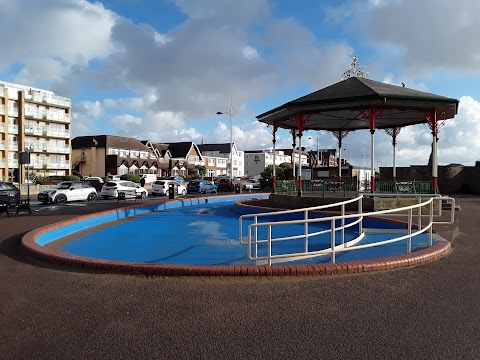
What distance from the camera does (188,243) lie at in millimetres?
11320

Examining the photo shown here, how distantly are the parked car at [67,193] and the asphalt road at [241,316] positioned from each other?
20220 mm

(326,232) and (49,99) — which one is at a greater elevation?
(49,99)

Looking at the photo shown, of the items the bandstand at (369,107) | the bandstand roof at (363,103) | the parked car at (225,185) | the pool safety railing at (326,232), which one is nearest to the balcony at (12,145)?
the parked car at (225,185)

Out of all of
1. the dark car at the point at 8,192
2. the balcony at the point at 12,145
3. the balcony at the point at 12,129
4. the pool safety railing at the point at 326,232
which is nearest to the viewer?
the pool safety railing at the point at 326,232

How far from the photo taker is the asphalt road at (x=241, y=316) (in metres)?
3.73

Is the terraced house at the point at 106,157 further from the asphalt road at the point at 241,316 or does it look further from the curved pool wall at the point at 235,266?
the asphalt road at the point at 241,316

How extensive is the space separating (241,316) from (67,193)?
2459cm

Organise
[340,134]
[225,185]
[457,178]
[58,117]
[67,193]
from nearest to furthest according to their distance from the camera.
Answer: [67,193], [340,134], [457,178], [225,185], [58,117]

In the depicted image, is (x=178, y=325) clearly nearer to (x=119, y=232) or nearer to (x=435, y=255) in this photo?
(x=435, y=255)

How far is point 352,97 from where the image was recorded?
1614 centimetres

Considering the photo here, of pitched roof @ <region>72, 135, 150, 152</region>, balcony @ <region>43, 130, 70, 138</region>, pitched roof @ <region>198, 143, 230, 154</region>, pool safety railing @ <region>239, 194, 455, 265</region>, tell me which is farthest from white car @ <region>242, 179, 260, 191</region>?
pitched roof @ <region>198, 143, 230, 154</region>

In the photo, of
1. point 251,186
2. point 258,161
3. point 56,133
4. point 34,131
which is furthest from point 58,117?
point 258,161

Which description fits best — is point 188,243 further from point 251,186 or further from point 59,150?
point 59,150

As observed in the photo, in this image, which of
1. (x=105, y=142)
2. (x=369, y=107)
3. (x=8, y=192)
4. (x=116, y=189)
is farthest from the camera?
(x=105, y=142)
